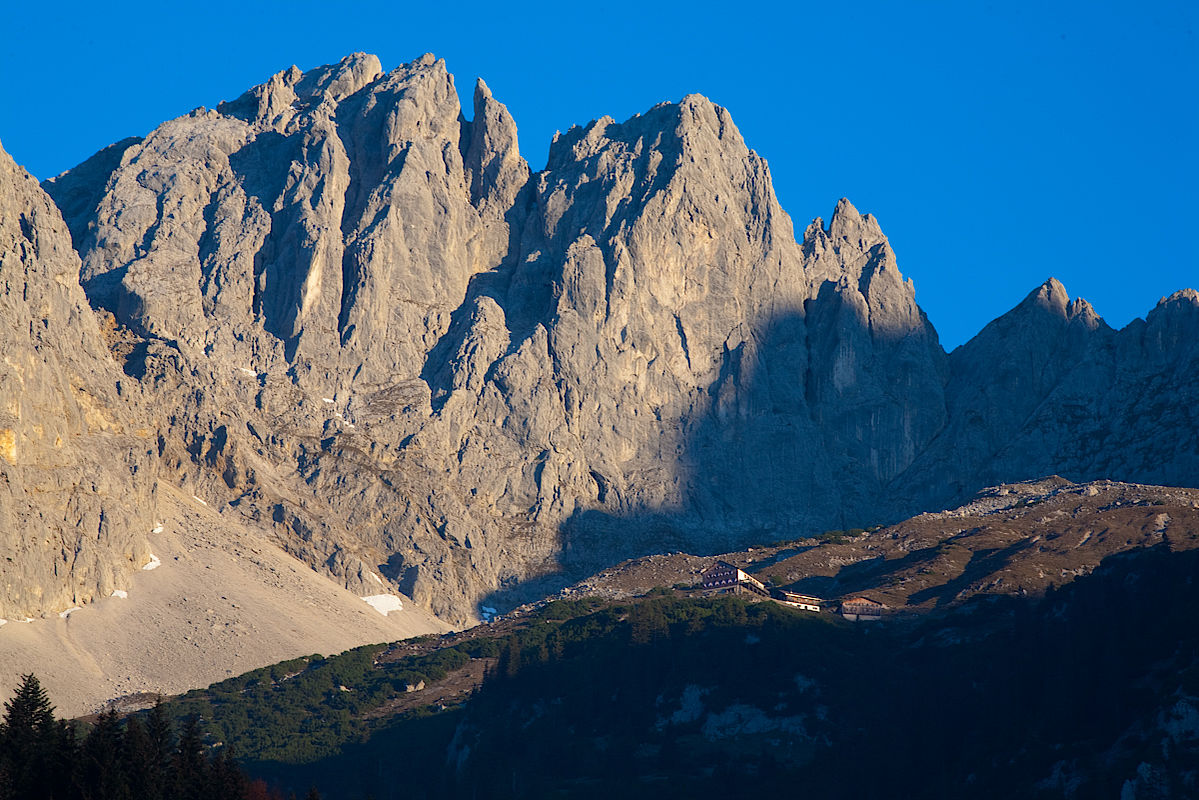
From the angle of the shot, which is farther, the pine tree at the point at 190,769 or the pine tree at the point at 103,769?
the pine tree at the point at 190,769

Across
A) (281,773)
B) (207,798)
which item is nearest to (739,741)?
(281,773)

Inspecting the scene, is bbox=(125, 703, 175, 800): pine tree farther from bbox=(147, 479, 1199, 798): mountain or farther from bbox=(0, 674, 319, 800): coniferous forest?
bbox=(147, 479, 1199, 798): mountain

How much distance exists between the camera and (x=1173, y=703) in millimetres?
142000

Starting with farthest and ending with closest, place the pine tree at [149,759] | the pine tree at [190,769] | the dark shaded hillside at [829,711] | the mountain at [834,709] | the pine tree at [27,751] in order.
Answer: the mountain at [834,709] < the dark shaded hillside at [829,711] < the pine tree at [190,769] < the pine tree at [149,759] < the pine tree at [27,751]

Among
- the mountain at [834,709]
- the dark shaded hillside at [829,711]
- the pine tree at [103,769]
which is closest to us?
the pine tree at [103,769]

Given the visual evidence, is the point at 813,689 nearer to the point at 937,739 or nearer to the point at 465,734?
the point at 937,739

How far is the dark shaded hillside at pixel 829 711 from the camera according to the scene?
14650 cm

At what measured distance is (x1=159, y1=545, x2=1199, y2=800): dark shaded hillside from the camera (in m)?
146

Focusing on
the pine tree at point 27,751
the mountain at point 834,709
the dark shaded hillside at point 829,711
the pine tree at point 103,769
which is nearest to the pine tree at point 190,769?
the pine tree at point 103,769

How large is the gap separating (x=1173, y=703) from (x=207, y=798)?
74.9 meters

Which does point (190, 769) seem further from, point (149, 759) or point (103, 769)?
point (103, 769)

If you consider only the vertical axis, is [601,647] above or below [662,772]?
above

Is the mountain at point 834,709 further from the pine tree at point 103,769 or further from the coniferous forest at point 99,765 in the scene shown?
the pine tree at point 103,769

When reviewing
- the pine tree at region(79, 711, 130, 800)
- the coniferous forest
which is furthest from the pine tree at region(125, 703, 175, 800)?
the pine tree at region(79, 711, 130, 800)
